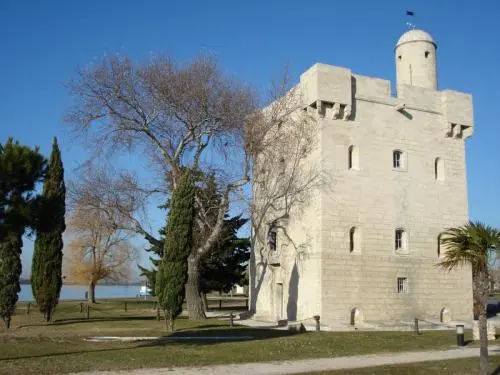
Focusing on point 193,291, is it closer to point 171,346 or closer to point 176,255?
point 176,255

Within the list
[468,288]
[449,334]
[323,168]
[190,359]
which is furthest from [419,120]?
[190,359]

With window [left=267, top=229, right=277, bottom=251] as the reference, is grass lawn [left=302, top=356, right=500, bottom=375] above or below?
below

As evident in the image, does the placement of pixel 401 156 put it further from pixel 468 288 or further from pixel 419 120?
pixel 468 288

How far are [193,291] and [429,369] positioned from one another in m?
16.4

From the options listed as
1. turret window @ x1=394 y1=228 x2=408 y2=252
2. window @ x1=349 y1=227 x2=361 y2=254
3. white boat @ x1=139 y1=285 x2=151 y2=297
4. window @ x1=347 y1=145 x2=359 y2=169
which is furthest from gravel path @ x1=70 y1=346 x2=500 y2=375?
white boat @ x1=139 y1=285 x2=151 y2=297

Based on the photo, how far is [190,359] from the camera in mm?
14164

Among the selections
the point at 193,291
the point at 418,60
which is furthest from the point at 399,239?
the point at 193,291

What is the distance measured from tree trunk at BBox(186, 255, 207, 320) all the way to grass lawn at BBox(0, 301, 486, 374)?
298 cm

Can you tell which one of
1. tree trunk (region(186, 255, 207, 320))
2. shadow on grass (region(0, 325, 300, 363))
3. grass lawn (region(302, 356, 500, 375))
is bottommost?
shadow on grass (region(0, 325, 300, 363))

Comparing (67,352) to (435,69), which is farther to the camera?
(435,69)

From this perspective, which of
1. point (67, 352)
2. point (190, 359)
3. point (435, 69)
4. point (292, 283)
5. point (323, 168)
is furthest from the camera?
point (435, 69)

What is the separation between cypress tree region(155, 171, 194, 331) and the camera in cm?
2162

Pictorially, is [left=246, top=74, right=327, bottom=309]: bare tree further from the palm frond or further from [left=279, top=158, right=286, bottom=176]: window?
the palm frond

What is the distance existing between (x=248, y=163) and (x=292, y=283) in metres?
6.63
